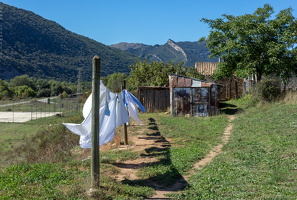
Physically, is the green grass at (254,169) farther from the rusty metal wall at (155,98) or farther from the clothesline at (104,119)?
the rusty metal wall at (155,98)

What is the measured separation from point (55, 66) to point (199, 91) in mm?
75446

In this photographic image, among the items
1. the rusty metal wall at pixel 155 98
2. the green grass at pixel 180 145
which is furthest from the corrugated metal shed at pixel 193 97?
the rusty metal wall at pixel 155 98

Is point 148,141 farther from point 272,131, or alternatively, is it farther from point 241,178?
point 241,178

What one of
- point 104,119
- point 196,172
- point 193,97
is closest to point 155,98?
point 193,97

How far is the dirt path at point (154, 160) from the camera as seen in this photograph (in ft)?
21.8

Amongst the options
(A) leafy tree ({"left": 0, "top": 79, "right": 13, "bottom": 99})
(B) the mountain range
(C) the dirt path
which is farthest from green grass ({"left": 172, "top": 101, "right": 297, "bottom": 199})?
(B) the mountain range

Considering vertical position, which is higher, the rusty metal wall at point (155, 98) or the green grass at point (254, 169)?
the rusty metal wall at point (155, 98)

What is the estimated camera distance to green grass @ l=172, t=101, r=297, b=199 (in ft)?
18.9

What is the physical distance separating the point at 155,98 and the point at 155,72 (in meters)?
6.46

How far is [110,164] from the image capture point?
8586 millimetres

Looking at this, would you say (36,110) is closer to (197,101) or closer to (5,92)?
(197,101)

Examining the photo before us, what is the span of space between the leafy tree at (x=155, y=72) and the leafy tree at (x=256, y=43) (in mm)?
5020

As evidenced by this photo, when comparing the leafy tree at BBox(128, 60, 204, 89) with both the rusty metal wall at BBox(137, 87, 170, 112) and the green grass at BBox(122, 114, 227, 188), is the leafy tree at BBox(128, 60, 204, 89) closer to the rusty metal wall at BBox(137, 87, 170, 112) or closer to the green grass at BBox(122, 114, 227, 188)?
the rusty metal wall at BBox(137, 87, 170, 112)

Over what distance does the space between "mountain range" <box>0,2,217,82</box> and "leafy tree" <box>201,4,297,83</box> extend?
51700mm
